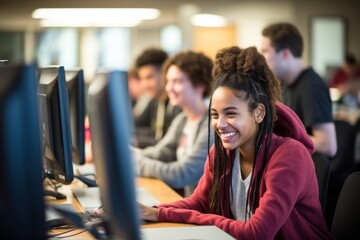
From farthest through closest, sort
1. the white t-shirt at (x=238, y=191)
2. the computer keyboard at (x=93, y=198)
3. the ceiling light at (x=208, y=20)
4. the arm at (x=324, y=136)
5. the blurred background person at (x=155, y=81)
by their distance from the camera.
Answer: the ceiling light at (x=208, y=20) → the blurred background person at (x=155, y=81) → the arm at (x=324, y=136) → the computer keyboard at (x=93, y=198) → the white t-shirt at (x=238, y=191)

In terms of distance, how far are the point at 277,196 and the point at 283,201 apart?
0.02m

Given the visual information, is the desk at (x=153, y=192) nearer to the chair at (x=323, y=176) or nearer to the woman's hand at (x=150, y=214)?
the woman's hand at (x=150, y=214)

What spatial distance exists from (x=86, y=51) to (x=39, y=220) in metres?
12.0

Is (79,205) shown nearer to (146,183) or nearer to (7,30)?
(146,183)

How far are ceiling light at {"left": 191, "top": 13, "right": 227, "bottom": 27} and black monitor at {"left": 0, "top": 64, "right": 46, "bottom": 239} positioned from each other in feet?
35.3

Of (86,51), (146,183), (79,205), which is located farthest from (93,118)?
(86,51)

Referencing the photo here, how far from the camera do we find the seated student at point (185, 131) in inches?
121

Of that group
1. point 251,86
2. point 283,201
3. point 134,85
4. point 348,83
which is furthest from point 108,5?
point 283,201

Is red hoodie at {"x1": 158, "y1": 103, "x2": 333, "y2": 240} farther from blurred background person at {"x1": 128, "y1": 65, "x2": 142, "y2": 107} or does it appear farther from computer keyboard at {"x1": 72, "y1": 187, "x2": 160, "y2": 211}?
blurred background person at {"x1": 128, "y1": 65, "x2": 142, "y2": 107}

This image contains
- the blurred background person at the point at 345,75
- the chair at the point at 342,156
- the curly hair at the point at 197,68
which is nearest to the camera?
the curly hair at the point at 197,68

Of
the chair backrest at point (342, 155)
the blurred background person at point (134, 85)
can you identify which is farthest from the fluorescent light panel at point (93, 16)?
the chair backrest at point (342, 155)

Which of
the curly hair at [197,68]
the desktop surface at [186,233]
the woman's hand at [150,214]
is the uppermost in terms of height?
the curly hair at [197,68]

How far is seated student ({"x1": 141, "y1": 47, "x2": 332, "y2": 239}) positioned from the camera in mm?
1871

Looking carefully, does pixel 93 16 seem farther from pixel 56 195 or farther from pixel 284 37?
pixel 56 195
